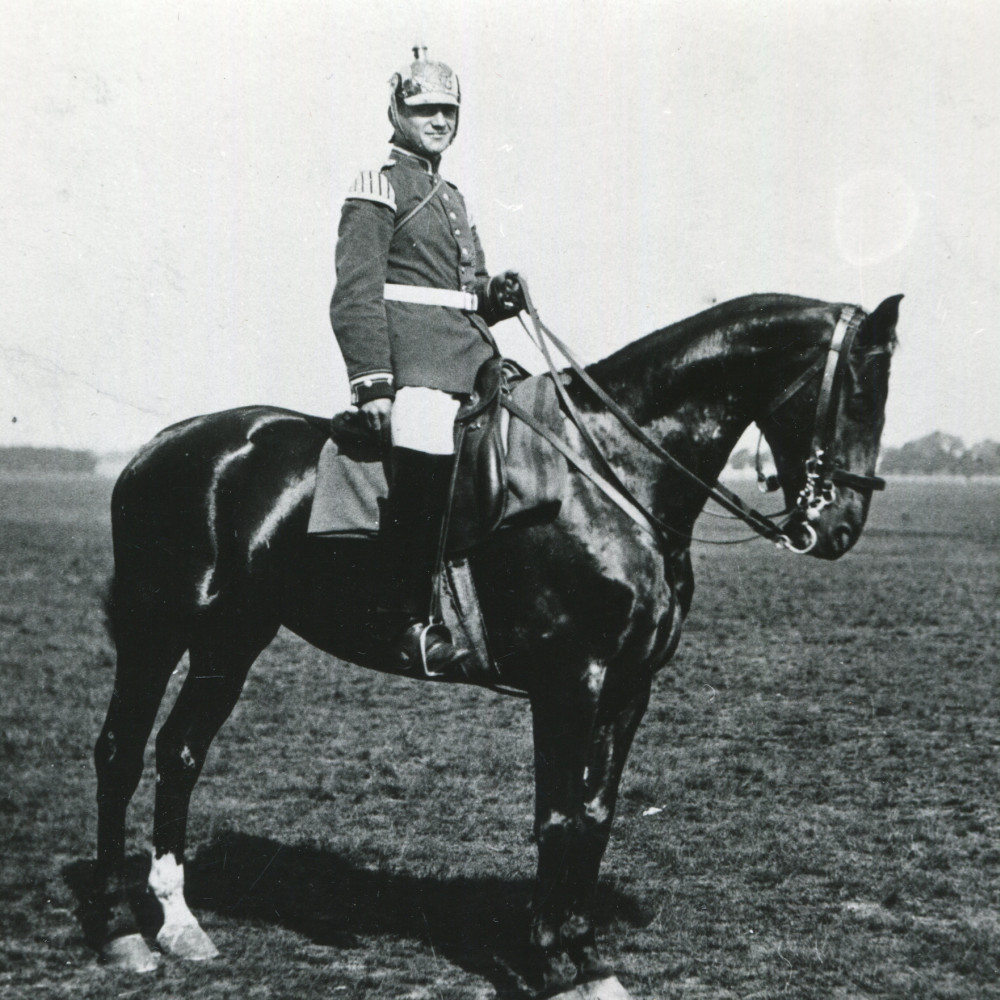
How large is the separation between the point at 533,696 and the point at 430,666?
0.44 m

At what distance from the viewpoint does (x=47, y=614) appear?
16156 mm

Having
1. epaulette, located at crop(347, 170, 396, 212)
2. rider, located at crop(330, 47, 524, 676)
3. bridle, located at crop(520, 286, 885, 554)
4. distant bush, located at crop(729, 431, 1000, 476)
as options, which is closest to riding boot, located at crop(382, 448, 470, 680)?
rider, located at crop(330, 47, 524, 676)

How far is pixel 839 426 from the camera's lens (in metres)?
4.36

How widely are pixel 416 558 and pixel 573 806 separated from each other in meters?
1.20

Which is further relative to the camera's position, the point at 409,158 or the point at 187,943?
the point at 187,943

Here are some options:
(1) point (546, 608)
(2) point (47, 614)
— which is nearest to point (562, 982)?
(1) point (546, 608)

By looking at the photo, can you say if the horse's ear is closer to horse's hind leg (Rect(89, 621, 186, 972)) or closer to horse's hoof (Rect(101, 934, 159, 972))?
horse's hind leg (Rect(89, 621, 186, 972))

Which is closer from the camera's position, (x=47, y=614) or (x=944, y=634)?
(x=944, y=634)

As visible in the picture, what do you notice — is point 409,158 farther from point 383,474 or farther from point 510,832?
point 510,832

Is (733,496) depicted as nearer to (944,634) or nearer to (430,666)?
(430,666)

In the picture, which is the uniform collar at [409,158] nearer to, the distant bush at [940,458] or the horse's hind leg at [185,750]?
the horse's hind leg at [185,750]

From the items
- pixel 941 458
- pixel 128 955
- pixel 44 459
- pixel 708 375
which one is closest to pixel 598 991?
pixel 128 955

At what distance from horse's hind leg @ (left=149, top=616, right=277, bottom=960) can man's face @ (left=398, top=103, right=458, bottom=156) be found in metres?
2.28

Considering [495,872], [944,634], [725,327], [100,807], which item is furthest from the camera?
[944,634]
